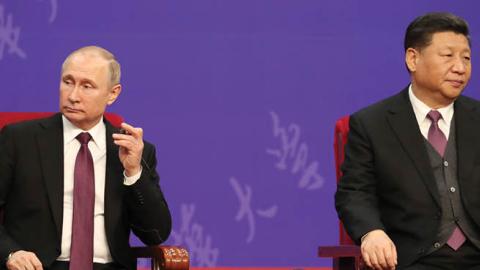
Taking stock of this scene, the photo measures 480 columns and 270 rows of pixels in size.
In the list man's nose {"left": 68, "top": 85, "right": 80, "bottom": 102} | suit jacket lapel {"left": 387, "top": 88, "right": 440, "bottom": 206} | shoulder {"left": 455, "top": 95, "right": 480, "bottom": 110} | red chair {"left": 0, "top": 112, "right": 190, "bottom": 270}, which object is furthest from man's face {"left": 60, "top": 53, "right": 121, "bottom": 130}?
shoulder {"left": 455, "top": 95, "right": 480, "bottom": 110}

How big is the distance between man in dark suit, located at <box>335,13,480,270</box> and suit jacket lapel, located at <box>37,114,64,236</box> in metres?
0.92

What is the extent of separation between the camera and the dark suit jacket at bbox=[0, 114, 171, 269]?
3416mm

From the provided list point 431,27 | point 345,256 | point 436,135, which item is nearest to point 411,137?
point 436,135

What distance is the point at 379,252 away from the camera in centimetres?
307

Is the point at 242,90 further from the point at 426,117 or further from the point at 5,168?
the point at 5,168

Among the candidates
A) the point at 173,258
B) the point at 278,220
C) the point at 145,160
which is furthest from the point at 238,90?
the point at 173,258

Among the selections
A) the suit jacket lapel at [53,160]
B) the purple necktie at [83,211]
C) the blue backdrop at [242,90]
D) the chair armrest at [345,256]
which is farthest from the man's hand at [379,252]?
the blue backdrop at [242,90]

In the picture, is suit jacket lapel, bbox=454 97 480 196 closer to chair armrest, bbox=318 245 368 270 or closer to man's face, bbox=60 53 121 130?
chair armrest, bbox=318 245 368 270

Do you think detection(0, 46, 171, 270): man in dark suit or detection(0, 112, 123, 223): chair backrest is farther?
detection(0, 112, 123, 223): chair backrest

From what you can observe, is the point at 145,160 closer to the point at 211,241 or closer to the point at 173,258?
the point at 173,258

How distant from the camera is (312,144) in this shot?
4562 millimetres

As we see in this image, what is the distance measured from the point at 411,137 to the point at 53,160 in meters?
1.19

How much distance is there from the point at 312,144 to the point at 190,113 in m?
0.55

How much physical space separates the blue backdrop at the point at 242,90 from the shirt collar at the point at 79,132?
0.87 metres
